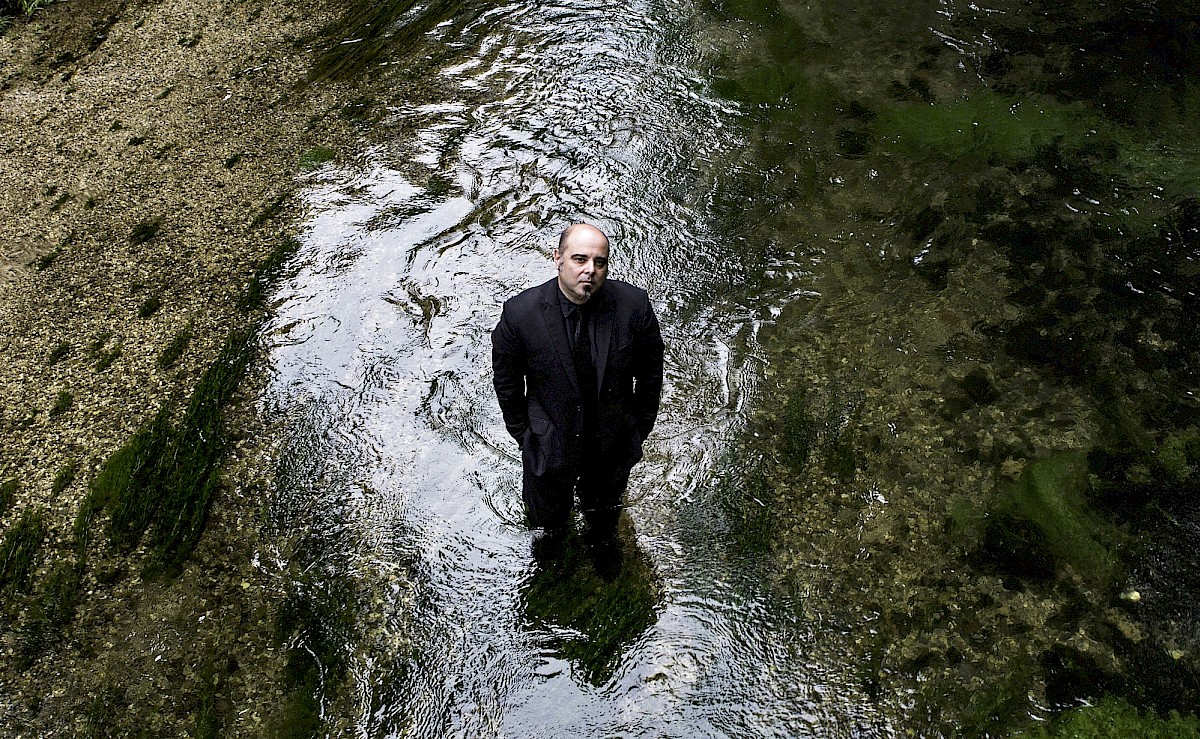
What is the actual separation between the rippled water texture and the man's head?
55.6 inches

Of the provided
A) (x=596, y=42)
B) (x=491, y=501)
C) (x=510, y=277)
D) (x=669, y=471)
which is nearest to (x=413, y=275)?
(x=510, y=277)

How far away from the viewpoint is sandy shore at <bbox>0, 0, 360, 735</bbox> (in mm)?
3271

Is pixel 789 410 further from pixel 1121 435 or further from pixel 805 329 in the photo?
pixel 1121 435

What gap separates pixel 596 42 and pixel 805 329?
3.65 metres

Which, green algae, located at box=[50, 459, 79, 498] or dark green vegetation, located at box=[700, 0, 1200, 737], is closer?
dark green vegetation, located at box=[700, 0, 1200, 737]

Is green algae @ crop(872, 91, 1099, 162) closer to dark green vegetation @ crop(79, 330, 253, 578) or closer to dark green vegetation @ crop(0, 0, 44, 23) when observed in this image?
dark green vegetation @ crop(79, 330, 253, 578)

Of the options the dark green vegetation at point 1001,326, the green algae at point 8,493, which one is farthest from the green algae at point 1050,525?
the green algae at point 8,493

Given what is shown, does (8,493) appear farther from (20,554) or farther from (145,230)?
(145,230)

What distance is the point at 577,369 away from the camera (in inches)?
116

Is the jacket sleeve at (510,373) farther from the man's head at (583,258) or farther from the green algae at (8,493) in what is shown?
the green algae at (8,493)

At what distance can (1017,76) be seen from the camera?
6090 mm

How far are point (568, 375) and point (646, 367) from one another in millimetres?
318

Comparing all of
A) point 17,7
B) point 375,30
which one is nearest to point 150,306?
point 375,30

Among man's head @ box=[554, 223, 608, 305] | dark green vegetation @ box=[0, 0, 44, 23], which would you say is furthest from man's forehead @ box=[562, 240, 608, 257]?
dark green vegetation @ box=[0, 0, 44, 23]
